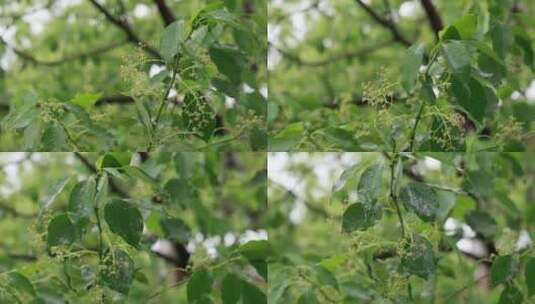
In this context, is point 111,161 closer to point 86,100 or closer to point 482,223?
point 86,100

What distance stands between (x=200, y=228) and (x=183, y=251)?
71 mm

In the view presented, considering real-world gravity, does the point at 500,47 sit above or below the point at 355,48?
above

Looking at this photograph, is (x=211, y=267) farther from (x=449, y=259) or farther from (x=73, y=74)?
(x=73, y=74)

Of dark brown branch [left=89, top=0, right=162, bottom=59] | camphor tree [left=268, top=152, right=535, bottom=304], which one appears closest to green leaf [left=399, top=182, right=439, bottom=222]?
camphor tree [left=268, top=152, right=535, bottom=304]

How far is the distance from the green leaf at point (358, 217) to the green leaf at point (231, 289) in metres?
0.15

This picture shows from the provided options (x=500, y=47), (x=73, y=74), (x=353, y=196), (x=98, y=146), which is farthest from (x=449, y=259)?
(x=73, y=74)

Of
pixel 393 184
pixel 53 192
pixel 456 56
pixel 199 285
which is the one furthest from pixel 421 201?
pixel 53 192

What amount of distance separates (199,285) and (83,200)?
175mm

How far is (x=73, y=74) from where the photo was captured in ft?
6.35

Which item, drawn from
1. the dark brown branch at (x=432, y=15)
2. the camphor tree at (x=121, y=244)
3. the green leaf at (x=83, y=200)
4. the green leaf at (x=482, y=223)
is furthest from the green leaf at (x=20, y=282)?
the dark brown branch at (x=432, y=15)

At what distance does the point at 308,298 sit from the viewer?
3.37 ft

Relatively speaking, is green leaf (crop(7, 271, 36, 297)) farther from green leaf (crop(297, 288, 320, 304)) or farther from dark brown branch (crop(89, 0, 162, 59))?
dark brown branch (crop(89, 0, 162, 59))

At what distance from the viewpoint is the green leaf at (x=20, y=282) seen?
3.26ft

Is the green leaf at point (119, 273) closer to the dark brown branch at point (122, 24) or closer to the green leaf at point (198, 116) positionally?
the green leaf at point (198, 116)
